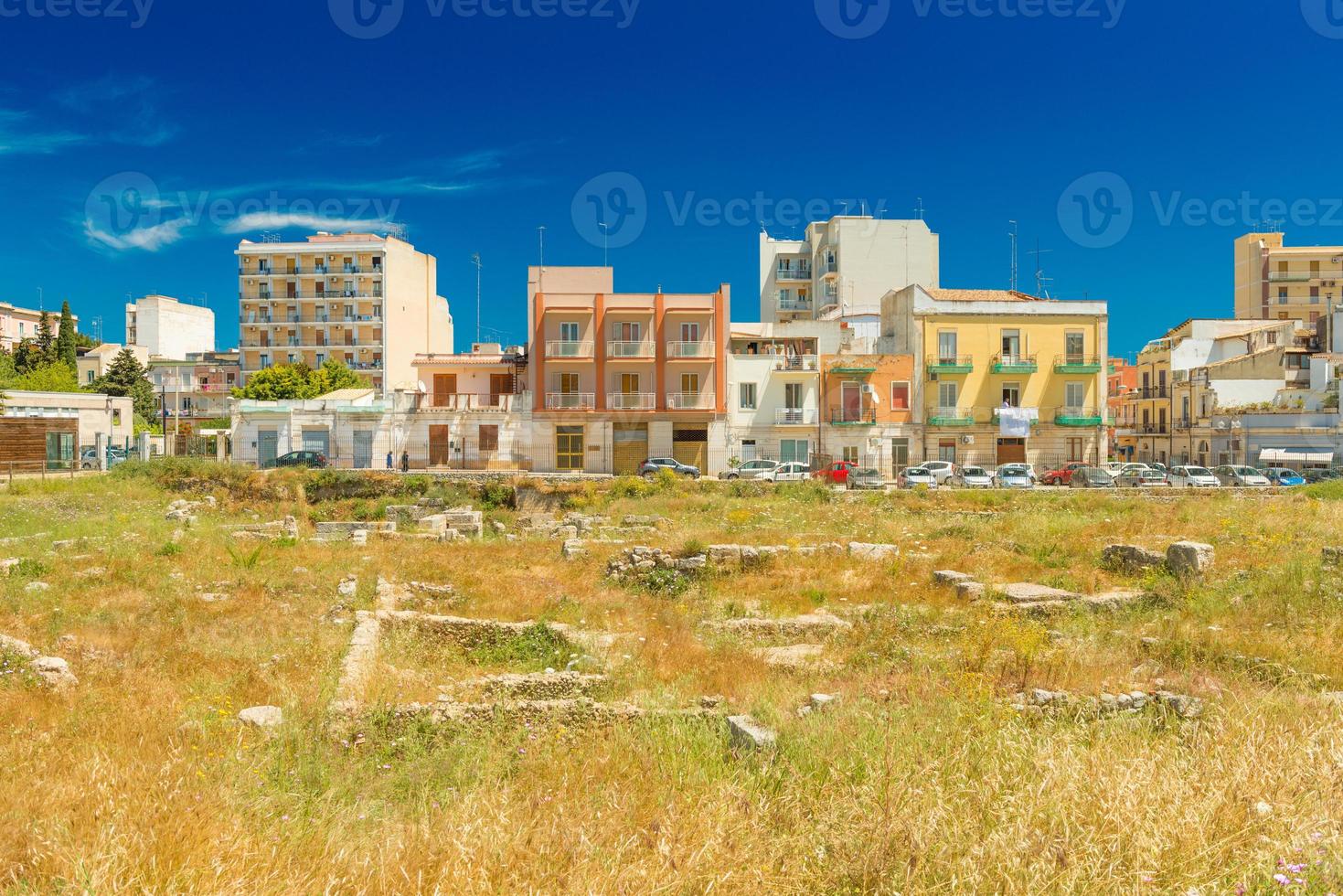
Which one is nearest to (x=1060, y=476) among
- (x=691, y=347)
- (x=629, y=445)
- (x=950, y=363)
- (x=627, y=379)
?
(x=950, y=363)

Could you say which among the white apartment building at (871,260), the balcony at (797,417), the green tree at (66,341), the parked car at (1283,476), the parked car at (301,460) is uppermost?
the white apartment building at (871,260)

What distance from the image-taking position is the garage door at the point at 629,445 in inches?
1923

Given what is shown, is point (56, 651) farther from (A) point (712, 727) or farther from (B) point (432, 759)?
(A) point (712, 727)

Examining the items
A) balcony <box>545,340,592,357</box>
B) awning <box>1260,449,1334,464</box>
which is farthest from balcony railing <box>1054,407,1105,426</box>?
balcony <box>545,340,592,357</box>

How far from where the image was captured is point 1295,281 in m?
74.9

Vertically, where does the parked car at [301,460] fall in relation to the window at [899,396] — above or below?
below

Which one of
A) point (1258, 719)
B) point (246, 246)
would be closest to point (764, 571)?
point (1258, 719)

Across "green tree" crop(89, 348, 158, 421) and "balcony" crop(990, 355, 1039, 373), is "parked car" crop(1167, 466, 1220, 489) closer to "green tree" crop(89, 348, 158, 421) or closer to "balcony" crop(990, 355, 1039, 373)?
"balcony" crop(990, 355, 1039, 373)

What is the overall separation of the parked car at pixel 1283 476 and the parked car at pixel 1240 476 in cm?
38

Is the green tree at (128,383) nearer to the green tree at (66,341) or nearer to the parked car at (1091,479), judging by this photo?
the green tree at (66,341)

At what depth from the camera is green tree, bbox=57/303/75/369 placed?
253 feet

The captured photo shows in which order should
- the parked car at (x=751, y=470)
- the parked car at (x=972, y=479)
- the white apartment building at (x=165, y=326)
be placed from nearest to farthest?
the parked car at (x=972, y=479) < the parked car at (x=751, y=470) < the white apartment building at (x=165, y=326)

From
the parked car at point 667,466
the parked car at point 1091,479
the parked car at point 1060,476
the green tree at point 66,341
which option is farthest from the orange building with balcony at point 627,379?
the green tree at point 66,341

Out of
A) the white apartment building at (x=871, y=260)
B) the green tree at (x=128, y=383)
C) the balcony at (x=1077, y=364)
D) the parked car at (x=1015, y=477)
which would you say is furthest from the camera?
the green tree at (x=128, y=383)
